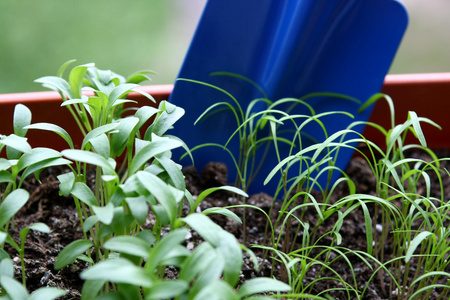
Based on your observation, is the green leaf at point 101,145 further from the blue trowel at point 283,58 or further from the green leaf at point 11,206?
the blue trowel at point 283,58

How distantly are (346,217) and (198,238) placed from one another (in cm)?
32

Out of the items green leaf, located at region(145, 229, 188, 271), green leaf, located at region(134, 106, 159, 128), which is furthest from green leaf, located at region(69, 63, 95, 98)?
green leaf, located at region(145, 229, 188, 271)

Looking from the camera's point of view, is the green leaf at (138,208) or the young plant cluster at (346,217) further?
the young plant cluster at (346,217)

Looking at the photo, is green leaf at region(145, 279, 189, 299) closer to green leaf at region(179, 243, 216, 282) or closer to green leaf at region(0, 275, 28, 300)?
green leaf at region(179, 243, 216, 282)

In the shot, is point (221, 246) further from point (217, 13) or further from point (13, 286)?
point (217, 13)

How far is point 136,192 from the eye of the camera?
585 millimetres

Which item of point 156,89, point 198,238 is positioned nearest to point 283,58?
point 156,89

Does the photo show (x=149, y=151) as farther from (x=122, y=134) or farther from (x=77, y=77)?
(x=77, y=77)

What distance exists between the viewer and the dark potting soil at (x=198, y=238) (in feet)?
2.70

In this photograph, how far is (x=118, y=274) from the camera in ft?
1.52

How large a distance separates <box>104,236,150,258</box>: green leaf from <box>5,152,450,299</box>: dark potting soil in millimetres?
288

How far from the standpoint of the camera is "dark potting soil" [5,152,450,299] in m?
0.82

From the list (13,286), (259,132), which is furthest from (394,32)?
(13,286)

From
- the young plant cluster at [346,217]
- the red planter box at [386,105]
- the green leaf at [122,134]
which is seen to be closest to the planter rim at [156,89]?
the red planter box at [386,105]
